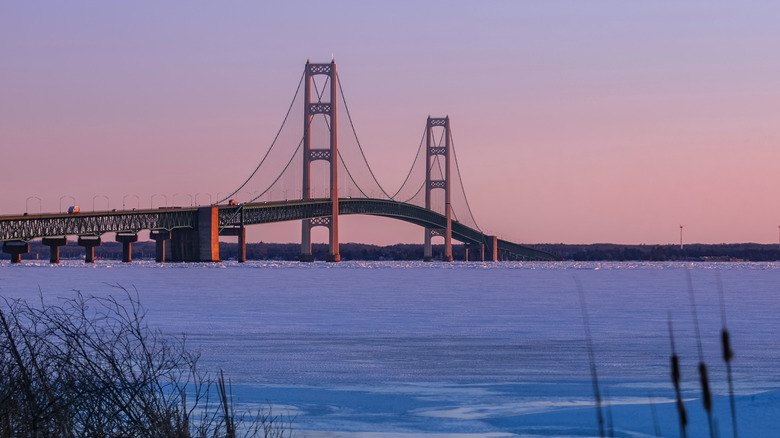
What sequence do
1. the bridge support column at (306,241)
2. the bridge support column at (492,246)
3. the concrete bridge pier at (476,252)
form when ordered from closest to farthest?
the bridge support column at (306,241), the concrete bridge pier at (476,252), the bridge support column at (492,246)

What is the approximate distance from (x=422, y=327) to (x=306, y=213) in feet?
193

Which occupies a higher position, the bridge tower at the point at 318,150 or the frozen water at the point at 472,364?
the bridge tower at the point at 318,150

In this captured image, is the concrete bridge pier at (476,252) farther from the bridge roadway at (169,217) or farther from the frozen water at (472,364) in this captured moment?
the frozen water at (472,364)

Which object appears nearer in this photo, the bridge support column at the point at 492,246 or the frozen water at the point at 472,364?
the frozen water at the point at 472,364

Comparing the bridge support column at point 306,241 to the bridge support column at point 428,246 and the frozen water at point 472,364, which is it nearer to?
the bridge support column at point 428,246

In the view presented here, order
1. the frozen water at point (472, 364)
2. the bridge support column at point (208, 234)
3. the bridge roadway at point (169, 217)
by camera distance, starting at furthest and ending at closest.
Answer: the bridge support column at point (208, 234) < the bridge roadway at point (169, 217) < the frozen water at point (472, 364)

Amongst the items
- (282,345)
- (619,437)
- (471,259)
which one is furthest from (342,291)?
(471,259)

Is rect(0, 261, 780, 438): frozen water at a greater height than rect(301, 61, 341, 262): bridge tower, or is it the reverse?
rect(301, 61, 341, 262): bridge tower

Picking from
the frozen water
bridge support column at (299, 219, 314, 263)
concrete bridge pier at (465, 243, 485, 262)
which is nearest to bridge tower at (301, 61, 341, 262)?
bridge support column at (299, 219, 314, 263)

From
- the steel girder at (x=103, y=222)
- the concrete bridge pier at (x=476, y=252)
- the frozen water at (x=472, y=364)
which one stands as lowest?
the frozen water at (x=472, y=364)

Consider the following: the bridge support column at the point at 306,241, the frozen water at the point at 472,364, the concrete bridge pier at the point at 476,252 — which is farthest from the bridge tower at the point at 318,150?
the frozen water at the point at 472,364

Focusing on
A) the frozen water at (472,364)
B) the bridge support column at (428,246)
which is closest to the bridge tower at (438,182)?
the bridge support column at (428,246)

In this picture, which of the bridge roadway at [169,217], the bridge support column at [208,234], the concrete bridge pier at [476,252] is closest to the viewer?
the bridge roadway at [169,217]

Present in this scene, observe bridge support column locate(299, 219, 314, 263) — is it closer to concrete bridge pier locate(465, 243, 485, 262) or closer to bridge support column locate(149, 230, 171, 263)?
bridge support column locate(149, 230, 171, 263)
